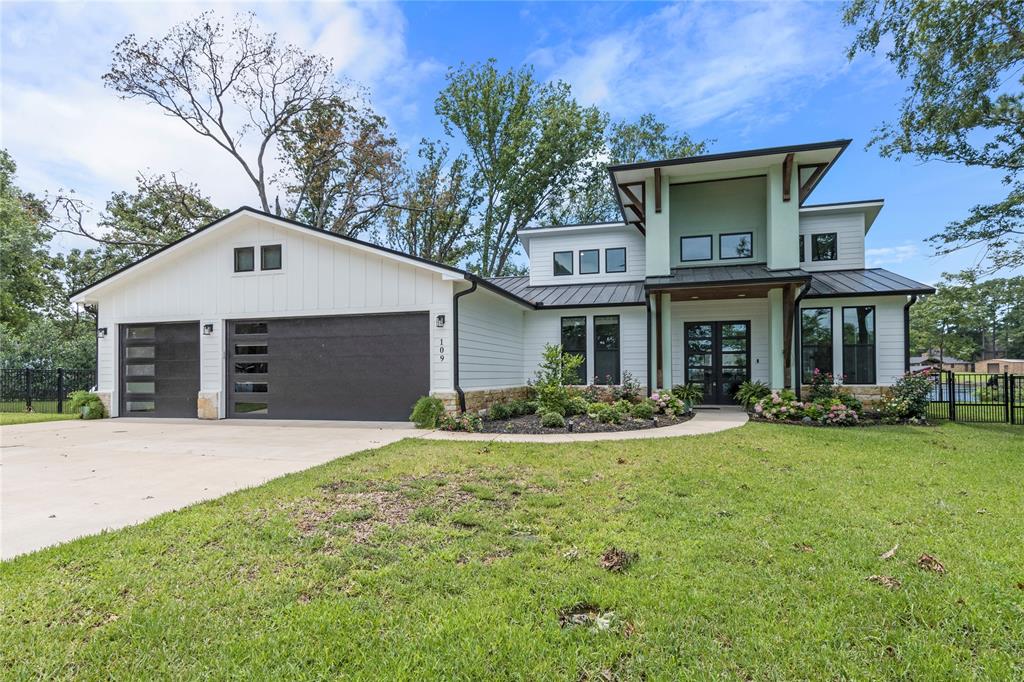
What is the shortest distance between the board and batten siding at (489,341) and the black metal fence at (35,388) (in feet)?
41.3

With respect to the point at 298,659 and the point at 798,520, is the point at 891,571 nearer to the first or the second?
the point at 798,520

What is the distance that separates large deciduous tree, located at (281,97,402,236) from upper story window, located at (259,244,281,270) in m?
11.6

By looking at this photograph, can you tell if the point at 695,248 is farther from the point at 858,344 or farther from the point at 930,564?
the point at 930,564

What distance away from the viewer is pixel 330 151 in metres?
21.7

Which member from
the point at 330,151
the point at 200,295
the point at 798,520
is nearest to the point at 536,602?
the point at 798,520

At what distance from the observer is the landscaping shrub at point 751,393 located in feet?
39.0

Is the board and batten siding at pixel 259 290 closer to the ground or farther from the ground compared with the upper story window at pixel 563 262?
closer to the ground

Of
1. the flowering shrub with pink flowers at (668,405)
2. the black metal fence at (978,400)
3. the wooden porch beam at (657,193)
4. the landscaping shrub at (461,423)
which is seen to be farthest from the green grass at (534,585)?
the wooden porch beam at (657,193)

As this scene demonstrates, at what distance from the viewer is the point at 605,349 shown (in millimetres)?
14008

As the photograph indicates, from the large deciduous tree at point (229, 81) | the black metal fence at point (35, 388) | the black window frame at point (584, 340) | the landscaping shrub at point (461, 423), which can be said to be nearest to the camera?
the landscaping shrub at point (461, 423)

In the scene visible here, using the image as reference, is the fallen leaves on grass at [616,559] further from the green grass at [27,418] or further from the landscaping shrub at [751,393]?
the green grass at [27,418]

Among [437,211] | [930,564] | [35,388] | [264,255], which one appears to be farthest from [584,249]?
[35,388]

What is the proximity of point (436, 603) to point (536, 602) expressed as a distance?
54 centimetres

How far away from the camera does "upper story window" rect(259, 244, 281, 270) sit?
1158cm
